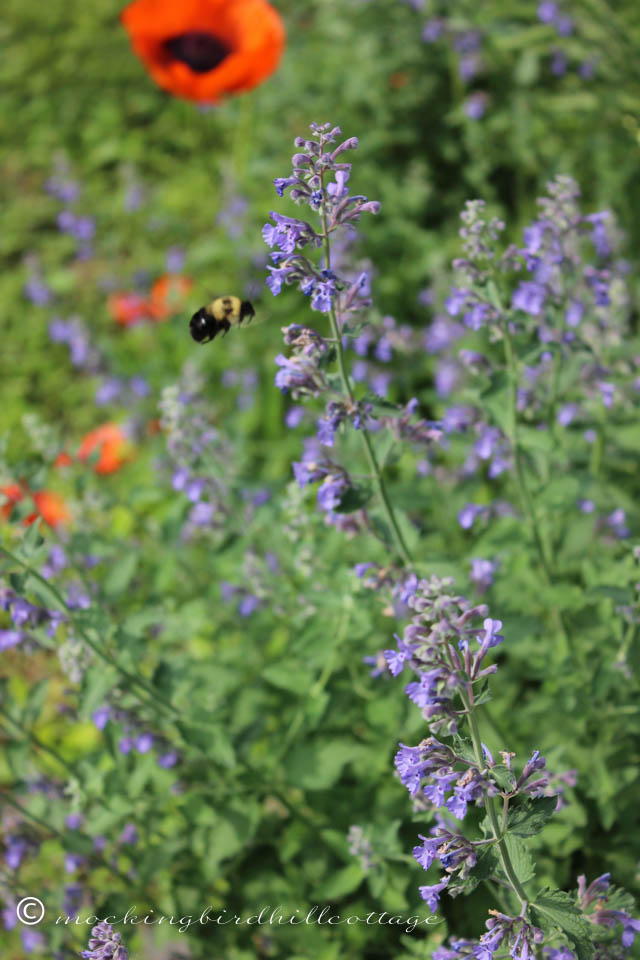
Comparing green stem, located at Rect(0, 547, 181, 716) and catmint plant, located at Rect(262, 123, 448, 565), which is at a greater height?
catmint plant, located at Rect(262, 123, 448, 565)

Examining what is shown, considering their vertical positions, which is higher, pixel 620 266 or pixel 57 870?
pixel 620 266

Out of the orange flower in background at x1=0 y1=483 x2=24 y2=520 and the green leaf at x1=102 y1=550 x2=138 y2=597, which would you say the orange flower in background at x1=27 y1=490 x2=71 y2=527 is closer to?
the orange flower in background at x1=0 y1=483 x2=24 y2=520

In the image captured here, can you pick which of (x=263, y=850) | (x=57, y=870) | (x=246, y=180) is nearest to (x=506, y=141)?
(x=246, y=180)

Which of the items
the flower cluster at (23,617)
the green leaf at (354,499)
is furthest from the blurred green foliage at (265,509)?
the green leaf at (354,499)

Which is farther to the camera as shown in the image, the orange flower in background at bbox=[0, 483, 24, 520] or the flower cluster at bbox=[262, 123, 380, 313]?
the orange flower in background at bbox=[0, 483, 24, 520]

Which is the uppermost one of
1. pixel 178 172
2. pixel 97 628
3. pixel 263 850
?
pixel 178 172

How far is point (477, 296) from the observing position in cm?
314

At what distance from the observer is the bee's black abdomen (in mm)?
3297

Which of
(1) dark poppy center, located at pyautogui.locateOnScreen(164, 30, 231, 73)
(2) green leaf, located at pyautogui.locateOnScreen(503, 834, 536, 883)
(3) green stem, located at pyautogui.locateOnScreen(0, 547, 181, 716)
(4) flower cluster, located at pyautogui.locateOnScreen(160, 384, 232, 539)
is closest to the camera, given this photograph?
(2) green leaf, located at pyautogui.locateOnScreen(503, 834, 536, 883)

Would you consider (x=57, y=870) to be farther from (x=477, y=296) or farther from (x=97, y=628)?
(x=477, y=296)

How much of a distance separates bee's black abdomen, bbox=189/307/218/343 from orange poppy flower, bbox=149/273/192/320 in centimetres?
348

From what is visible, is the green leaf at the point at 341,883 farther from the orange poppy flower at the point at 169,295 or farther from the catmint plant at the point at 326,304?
the orange poppy flower at the point at 169,295

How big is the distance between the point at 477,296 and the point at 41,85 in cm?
841

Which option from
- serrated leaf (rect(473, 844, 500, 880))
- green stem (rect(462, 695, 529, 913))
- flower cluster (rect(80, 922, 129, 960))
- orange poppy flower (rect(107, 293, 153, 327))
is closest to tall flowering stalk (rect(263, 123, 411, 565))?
green stem (rect(462, 695, 529, 913))
